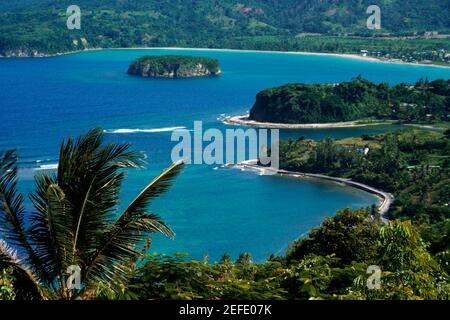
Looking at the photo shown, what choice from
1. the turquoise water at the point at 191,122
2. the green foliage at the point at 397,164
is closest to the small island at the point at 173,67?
the turquoise water at the point at 191,122

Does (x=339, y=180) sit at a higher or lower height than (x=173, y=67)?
lower

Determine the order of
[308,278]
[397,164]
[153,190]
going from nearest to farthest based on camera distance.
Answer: [153,190] → [308,278] → [397,164]

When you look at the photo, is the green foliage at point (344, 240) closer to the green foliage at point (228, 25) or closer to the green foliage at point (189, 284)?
the green foliage at point (189, 284)

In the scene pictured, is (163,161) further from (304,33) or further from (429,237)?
(304,33)

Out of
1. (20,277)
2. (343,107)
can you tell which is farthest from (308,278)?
(343,107)

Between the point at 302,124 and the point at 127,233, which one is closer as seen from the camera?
the point at 127,233

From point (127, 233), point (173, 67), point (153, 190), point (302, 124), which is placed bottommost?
point (302, 124)

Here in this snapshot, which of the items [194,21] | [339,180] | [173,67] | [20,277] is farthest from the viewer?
[194,21]

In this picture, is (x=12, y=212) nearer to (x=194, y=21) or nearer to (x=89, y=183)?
(x=89, y=183)
